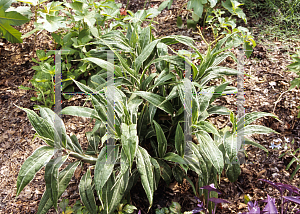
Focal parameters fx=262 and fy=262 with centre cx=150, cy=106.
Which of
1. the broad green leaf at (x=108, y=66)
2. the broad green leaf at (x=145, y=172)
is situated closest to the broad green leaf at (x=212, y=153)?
the broad green leaf at (x=145, y=172)

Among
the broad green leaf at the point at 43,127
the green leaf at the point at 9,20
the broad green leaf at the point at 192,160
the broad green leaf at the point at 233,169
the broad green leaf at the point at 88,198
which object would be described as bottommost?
the broad green leaf at the point at 88,198

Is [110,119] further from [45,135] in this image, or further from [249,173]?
[249,173]

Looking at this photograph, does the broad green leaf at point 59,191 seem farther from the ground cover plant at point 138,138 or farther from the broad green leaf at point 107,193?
the broad green leaf at point 107,193

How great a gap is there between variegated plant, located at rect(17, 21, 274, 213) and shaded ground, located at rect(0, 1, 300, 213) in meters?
0.29

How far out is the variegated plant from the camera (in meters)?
1.49

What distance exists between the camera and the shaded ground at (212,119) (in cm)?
197

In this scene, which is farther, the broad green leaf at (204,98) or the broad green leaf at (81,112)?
the broad green leaf at (204,98)

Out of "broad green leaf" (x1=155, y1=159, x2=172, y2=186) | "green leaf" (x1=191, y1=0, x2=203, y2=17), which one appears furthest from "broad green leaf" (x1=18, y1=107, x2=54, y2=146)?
"green leaf" (x1=191, y1=0, x2=203, y2=17)

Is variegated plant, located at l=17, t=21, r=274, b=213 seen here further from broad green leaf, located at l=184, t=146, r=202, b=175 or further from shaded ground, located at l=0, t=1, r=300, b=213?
shaded ground, located at l=0, t=1, r=300, b=213

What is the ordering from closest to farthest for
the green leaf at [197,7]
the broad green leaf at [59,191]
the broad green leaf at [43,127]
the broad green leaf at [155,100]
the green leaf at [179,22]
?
the broad green leaf at [43,127], the broad green leaf at [59,191], the broad green leaf at [155,100], the green leaf at [197,7], the green leaf at [179,22]

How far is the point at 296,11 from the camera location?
9.67 ft

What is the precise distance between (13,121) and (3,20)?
36.9 inches

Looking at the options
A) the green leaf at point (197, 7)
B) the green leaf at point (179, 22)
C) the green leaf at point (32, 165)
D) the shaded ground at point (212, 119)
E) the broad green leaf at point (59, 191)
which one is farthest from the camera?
the green leaf at point (179, 22)

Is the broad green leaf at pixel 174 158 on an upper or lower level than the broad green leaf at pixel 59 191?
upper
